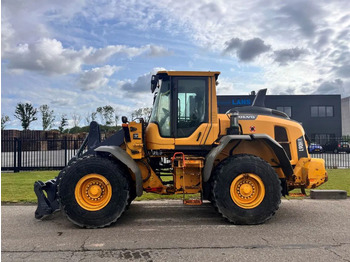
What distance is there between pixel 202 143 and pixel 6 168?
12768mm

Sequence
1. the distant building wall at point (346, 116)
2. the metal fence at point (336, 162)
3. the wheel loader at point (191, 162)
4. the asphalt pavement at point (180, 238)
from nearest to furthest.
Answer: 1. the asphalt pavement at point (180, 238)
2. the wheel loader at point (191, 162)
3. the metal fence at point (336, 162)
4. the distant building wall at point (346, 116)

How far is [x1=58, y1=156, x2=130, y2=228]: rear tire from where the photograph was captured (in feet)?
17.5

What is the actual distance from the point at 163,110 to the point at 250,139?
1.84m

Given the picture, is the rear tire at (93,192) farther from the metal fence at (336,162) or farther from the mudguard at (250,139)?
the metal fence at (336,162)

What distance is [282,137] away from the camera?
6340 millimetres

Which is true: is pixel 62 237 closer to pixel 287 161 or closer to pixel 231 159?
pixel 231 159

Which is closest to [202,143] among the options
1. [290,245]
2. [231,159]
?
[231,159]

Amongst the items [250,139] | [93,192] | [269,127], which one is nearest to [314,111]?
[269,127]

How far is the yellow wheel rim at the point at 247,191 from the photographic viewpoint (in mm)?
5527

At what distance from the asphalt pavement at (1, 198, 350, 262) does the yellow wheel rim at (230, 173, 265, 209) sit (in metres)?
0.45

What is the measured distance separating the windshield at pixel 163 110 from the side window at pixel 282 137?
2.38m

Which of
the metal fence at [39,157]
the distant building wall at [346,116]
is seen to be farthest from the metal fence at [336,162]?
the distant building wall at [346,116]

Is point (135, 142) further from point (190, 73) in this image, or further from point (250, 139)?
point (250, 139)

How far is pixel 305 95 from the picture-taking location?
125ft
